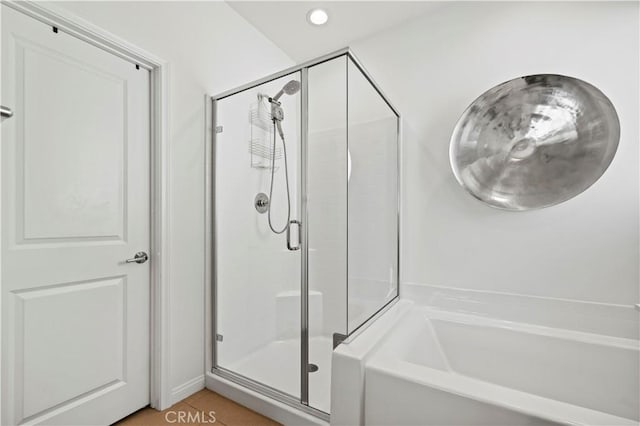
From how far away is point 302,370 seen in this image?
1.61 meters

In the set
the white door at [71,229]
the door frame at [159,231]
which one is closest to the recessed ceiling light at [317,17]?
the door frame at [159,231]

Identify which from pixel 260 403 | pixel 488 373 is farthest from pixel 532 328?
pixel 260 403

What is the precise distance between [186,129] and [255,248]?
33.7 inches

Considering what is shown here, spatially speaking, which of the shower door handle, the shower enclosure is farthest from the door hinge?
the shower door handle

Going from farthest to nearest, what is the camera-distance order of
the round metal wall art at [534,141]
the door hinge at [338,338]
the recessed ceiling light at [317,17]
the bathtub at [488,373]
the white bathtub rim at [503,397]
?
the recessed ceiling light at [317,17] → the round metal wall art at [534,141] → the door hinge at [338,338] → the bathtub at [488,373] → the white bathtub rim at [503,397]

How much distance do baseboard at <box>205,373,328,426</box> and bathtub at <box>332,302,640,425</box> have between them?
0.32 metres

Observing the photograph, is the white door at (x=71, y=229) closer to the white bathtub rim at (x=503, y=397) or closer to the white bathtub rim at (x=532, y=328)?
the white bathtub rim at (x=503, y=397)

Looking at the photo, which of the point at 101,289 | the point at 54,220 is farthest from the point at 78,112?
the point at 101,289

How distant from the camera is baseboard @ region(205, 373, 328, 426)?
4.91ft

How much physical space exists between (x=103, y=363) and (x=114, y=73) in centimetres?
149

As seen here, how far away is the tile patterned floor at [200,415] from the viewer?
157 cm

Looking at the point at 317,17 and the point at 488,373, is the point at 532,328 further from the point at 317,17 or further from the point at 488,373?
the point at 317,17

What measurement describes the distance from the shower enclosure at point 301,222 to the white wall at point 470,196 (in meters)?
0.24

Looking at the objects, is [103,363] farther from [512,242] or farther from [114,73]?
[512,242]
